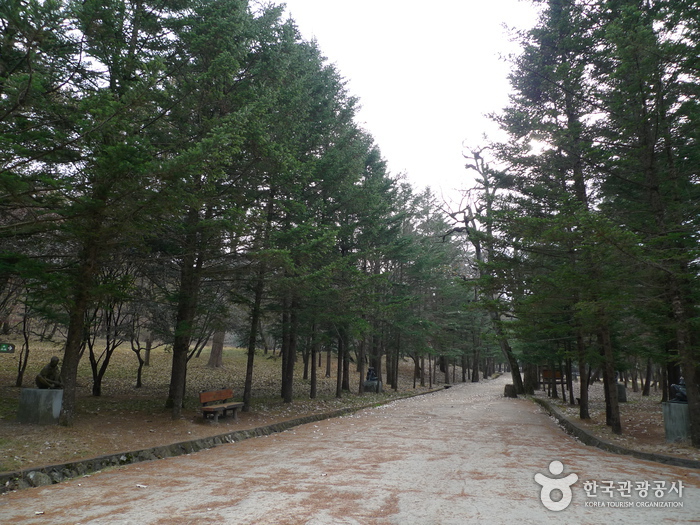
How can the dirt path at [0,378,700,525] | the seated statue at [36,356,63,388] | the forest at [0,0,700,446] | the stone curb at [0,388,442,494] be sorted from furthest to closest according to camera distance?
the seated statue at [36,356,63,388], the forest at [0,0,700,446], the stone curb at [0,388,442,494], the dirt path at [0,378,700,525]

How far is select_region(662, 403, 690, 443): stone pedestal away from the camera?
8.58 meters

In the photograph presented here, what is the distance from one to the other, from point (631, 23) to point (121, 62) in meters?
11.3

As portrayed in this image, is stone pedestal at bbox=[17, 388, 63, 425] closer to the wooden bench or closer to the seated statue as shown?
the seated statue

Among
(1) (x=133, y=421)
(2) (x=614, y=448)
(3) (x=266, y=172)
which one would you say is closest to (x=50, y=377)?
(1) (x=133, y=421)

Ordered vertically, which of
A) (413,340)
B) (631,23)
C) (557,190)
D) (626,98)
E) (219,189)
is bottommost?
(413,340)

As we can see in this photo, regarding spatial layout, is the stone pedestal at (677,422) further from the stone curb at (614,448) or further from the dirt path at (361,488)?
the dirt path at (361,488)

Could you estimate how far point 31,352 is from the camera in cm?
2338

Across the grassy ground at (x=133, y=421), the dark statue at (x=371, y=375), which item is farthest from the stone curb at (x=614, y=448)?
the dark statue at (x=371, y=375)

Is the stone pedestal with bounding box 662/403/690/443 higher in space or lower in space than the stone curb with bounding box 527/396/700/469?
higher

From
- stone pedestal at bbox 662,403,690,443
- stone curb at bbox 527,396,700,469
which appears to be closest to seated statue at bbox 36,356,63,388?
stone curb at bbox 527,396,700,469

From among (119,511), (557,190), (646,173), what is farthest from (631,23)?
(119,511)

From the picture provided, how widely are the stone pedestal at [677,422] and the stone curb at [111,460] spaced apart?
9130 millimetres

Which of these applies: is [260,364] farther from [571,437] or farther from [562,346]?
[571,437]

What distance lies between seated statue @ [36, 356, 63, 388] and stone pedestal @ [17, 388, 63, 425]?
598mm
